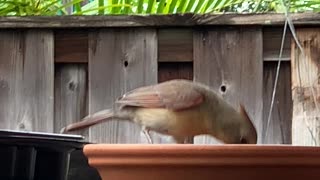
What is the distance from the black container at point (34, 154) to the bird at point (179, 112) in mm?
421

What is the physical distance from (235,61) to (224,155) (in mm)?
773

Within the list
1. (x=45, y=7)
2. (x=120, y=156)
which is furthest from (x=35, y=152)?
(x=45, y=7)

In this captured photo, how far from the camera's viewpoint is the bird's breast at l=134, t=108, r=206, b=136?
147cm

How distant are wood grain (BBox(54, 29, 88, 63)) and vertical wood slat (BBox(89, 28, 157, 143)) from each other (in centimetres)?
2

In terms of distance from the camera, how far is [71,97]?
164 centimetres

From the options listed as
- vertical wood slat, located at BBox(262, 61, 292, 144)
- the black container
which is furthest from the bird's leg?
the black container

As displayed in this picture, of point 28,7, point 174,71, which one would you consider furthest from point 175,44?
point 28,7

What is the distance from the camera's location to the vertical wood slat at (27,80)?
1.63m

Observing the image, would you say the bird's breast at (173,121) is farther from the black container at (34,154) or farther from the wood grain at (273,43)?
the black container at (34,154)

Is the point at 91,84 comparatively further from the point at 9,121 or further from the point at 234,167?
the point at 234,167

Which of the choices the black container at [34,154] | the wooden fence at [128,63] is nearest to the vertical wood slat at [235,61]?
the wooden fence at [128,63]

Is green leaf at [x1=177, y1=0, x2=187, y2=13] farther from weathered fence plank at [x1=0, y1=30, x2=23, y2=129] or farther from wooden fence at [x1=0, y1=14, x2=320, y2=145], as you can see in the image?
weathered fence plank at [x1=0, y1=30, x2=23, y2=129]

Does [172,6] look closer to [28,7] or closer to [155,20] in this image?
[155,20]

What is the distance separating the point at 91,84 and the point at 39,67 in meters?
0.11
